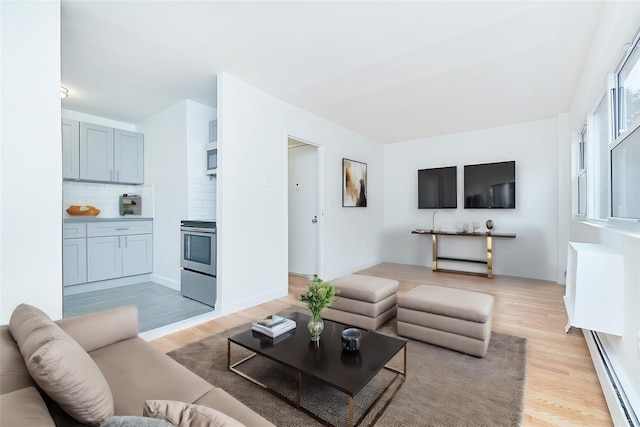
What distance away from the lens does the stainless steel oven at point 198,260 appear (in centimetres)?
335

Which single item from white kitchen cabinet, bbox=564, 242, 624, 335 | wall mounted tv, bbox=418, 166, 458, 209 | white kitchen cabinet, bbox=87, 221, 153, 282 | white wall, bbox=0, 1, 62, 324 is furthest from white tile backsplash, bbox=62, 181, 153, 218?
white kitchen cabinet, bbox=564, 242, 624, 335

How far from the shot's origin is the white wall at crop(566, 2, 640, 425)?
4.81ft

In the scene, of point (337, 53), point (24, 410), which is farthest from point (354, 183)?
point (24, 410)

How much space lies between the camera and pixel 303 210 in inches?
198

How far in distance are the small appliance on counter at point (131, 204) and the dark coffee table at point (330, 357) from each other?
12.4 ft

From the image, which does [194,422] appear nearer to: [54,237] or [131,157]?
[54,237]

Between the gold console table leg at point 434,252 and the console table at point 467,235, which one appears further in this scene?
the gold console table leg at point 434,252

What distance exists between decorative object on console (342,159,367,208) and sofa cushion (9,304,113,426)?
13.9ft

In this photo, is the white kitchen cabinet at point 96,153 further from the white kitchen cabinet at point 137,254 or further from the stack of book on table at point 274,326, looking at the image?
the stack of book on table at point 274,326

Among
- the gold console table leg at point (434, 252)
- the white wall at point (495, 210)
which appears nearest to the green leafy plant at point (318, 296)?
the gold console table leg at point (434, 252)

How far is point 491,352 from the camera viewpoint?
7.43ft

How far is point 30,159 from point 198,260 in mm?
1902

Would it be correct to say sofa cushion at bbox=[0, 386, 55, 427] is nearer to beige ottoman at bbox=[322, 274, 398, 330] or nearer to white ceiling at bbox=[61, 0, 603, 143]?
beige ottoman at bbox=[322, 274, 398, 330]

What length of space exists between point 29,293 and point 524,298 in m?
4.69
